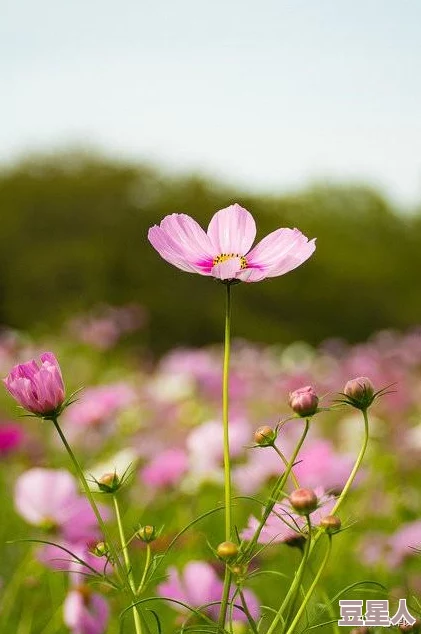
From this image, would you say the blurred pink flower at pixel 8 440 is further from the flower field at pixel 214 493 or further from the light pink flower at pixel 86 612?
the light pink flower at pixel 86 612

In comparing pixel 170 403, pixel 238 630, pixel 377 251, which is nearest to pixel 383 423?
pixel 170 403

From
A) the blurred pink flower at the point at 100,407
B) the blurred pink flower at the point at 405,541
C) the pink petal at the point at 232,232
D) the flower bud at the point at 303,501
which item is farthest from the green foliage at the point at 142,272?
the flower bud at the point at 303,501

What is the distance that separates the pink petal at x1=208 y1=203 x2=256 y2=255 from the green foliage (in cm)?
558

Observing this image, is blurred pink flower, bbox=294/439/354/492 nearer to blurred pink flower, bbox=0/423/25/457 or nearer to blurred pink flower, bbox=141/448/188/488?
blurred pink flower, bbox=141/448/188/488

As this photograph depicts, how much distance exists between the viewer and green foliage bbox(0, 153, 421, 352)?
260 inches

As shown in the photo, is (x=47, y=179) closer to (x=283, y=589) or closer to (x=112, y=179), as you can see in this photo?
(x=112, y=179)

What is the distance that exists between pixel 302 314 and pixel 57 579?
6.51 meters

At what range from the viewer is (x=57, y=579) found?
131cm

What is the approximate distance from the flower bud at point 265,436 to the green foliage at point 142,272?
5.65m

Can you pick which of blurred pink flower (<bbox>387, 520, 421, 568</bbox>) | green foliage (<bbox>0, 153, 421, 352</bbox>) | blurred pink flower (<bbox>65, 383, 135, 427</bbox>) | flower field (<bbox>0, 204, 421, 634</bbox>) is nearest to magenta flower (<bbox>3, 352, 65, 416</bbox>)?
flower field (<bbox>0, 204, 421, 634</bbox>)

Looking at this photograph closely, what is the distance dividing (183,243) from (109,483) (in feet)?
0.49

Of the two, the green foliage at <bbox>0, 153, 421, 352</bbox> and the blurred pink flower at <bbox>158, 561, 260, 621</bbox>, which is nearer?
the blurred pink flower at <bbox>158, 561, 260, 621</bbox>

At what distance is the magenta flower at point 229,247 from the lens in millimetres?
554

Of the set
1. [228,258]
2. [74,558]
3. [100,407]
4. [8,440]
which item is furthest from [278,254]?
[100,407]
